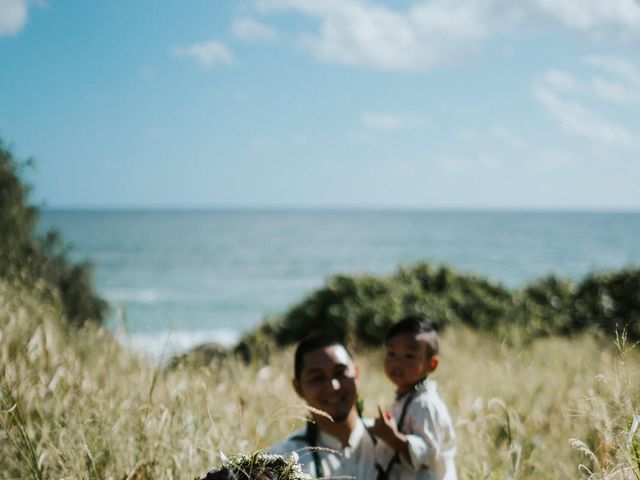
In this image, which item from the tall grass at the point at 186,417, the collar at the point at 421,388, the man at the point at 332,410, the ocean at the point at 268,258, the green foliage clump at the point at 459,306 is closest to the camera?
the tall grass at the point at 186,417

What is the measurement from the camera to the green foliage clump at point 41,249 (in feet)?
34.6

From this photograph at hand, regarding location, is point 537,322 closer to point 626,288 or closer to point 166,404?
point 626,288

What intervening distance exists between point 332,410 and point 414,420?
508 millimetres

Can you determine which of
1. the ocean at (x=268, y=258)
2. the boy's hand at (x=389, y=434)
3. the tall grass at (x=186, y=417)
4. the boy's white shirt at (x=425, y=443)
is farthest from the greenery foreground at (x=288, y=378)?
the ocean at (x=268, y=258)

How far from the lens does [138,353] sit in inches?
231

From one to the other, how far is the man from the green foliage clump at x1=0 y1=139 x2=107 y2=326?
684 centimetres

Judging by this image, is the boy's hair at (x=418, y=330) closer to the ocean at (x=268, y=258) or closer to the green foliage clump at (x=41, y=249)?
the green foliage clump at (x=41, y=249)

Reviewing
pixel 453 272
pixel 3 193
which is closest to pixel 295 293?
pixel 453 272

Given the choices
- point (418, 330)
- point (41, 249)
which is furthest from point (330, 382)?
point (41, 249)

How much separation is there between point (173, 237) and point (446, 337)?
7360 centimetres

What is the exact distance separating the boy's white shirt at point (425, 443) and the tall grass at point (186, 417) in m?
0.12

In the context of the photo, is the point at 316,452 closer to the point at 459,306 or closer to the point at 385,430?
the point at 385,430

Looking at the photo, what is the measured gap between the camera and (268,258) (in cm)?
6094

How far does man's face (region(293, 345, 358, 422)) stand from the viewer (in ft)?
9.42
